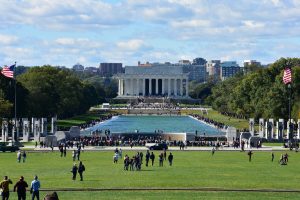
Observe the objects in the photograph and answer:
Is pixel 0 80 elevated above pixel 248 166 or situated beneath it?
elevated above

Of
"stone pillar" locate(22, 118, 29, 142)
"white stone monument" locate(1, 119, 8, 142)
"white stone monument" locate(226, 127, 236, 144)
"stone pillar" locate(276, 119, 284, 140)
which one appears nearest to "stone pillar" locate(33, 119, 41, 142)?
"stone pillar" locate(22, 118, 29, 142)

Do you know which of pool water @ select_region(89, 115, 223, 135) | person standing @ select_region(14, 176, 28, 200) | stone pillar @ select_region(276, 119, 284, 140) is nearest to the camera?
person standing @ select_region(14, 176, 28, 200)

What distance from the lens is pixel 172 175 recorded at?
153 ft

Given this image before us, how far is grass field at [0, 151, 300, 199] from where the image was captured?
36.4 metres

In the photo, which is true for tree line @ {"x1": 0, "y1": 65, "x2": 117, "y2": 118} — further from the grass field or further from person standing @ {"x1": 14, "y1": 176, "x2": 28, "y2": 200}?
person standing @ {"x1": 14, "y1": 176, "x2": 28, "y2": 200}

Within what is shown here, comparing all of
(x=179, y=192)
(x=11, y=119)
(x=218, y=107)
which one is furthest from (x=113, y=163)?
(x=218, y=107)

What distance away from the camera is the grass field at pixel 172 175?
36.4m

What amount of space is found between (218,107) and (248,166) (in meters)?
120

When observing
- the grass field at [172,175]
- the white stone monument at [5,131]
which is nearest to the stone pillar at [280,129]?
the grass field at [172,175]

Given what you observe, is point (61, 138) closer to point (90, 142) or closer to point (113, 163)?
point (90, 142)

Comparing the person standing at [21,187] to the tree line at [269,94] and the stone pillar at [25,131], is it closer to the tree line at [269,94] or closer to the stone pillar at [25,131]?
the stone pillar at [25,131]

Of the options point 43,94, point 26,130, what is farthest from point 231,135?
point 43,94

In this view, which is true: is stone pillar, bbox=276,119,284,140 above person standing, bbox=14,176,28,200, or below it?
above

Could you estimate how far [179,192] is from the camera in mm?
37062
